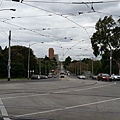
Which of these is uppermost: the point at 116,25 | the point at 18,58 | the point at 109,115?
the point at 116,25

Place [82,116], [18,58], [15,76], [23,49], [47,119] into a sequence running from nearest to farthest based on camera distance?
[47,119], [82,116], [15,76], [18,58], [23,49]

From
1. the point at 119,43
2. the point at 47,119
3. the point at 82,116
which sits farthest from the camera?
the point at 119,43

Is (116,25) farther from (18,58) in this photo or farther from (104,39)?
(18,58)

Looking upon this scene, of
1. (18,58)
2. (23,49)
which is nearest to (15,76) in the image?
(18,58)

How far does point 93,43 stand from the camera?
78.1 m

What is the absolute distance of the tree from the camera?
254ft

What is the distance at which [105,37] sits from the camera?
3061 inches

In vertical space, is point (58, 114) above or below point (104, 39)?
below

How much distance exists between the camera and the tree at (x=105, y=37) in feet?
254

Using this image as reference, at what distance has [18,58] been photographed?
109 m

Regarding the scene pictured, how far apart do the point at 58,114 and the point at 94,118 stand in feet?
5.30

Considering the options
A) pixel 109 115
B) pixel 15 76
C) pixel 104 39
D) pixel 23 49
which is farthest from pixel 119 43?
pixel 109 115

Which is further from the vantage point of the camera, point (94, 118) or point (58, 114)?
point (58, 114)

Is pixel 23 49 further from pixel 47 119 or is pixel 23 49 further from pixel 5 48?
pixel 47 119
